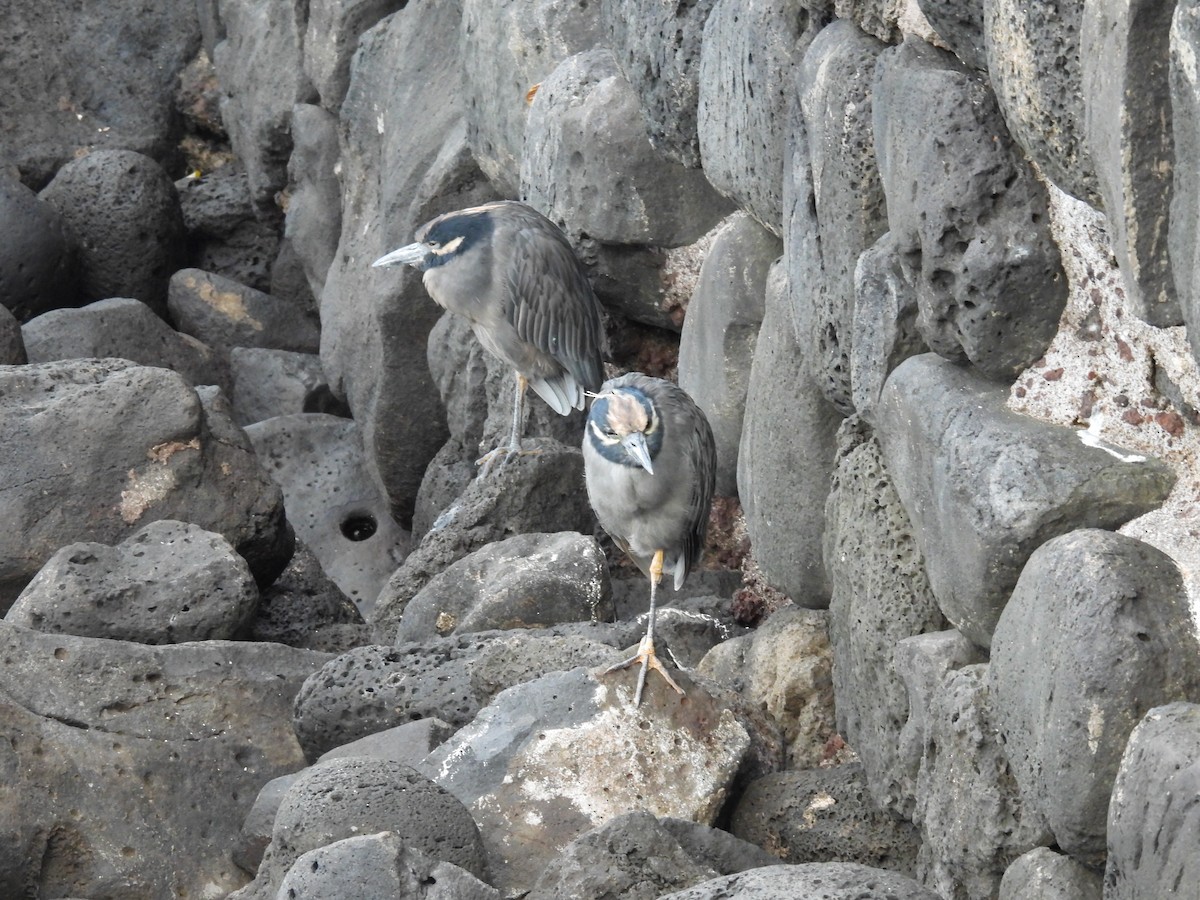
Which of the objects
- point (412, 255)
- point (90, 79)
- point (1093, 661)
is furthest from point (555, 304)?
point (90, 79)

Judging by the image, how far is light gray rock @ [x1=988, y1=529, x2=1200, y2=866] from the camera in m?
2.80

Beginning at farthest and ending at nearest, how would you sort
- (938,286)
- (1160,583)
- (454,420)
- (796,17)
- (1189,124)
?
(454,420), (796,17), (938,286), (1160,583), (1189,124)

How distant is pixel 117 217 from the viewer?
36.4 ft

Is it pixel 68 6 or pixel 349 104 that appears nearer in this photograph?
pixel 349 104

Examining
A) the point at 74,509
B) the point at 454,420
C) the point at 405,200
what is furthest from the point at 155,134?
the point at 74,509

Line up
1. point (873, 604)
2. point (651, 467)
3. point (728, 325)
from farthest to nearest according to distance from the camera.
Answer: point (728, 325)
point (651, 467)
point (873, 604)

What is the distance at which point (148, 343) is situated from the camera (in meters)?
9.72

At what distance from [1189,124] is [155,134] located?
10.4 metres

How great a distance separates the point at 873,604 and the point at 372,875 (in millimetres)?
1348

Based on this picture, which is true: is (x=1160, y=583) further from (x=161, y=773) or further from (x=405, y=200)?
(x=405, y=200)

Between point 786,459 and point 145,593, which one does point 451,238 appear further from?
point 786,459

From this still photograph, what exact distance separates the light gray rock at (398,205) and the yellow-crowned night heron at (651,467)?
3473 millimetres

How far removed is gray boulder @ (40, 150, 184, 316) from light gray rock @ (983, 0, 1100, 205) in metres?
8.67

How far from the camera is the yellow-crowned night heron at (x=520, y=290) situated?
20.7ft
